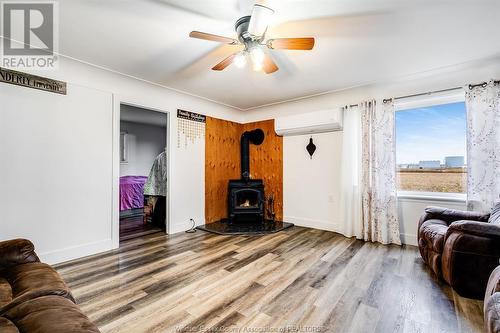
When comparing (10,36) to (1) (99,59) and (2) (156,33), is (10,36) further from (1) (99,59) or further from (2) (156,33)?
(2) (156,33)

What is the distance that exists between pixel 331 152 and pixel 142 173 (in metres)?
5.59

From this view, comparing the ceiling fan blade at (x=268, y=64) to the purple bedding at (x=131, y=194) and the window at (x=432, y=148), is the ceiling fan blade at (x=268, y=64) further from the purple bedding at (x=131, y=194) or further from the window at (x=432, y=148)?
the purple bedding at (x=131, y=194)

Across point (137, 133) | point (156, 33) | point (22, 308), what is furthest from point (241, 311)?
point (137, 133)

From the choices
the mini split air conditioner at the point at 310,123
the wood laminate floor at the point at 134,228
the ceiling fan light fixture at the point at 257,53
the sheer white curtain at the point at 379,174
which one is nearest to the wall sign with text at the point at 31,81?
the wood laminate floor at the point at 134,228

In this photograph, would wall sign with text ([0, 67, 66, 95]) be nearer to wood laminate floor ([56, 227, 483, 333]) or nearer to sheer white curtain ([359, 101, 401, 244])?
wood laminate floor ([56, 227, 483, 333])

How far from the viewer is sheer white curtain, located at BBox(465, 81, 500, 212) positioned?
275cm

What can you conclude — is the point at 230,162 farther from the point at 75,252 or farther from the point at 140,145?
the point at 140,145

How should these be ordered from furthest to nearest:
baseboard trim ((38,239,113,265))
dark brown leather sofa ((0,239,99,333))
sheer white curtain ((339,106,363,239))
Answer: sheer white curtain ((339,106,363,239)) < baseboard trim ((38,239,113,265)) < dark brown leather sofa ((0,239,99,333))

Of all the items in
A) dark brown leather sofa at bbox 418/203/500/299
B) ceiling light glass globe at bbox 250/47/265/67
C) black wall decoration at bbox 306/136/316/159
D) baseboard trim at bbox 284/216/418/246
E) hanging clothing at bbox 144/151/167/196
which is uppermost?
ceiling light glass globe at bbox 250/47/265/67

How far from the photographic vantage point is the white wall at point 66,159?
96.5 inches

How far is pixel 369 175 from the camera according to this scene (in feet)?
11.8

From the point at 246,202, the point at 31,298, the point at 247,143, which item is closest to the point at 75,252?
the point at 31,298

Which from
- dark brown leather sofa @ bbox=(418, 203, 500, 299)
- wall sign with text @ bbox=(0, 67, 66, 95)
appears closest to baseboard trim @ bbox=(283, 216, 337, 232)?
dark brown leather sofa @ bbox=(418, 203, 500, 299)

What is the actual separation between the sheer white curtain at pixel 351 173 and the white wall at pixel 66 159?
10.5ft
